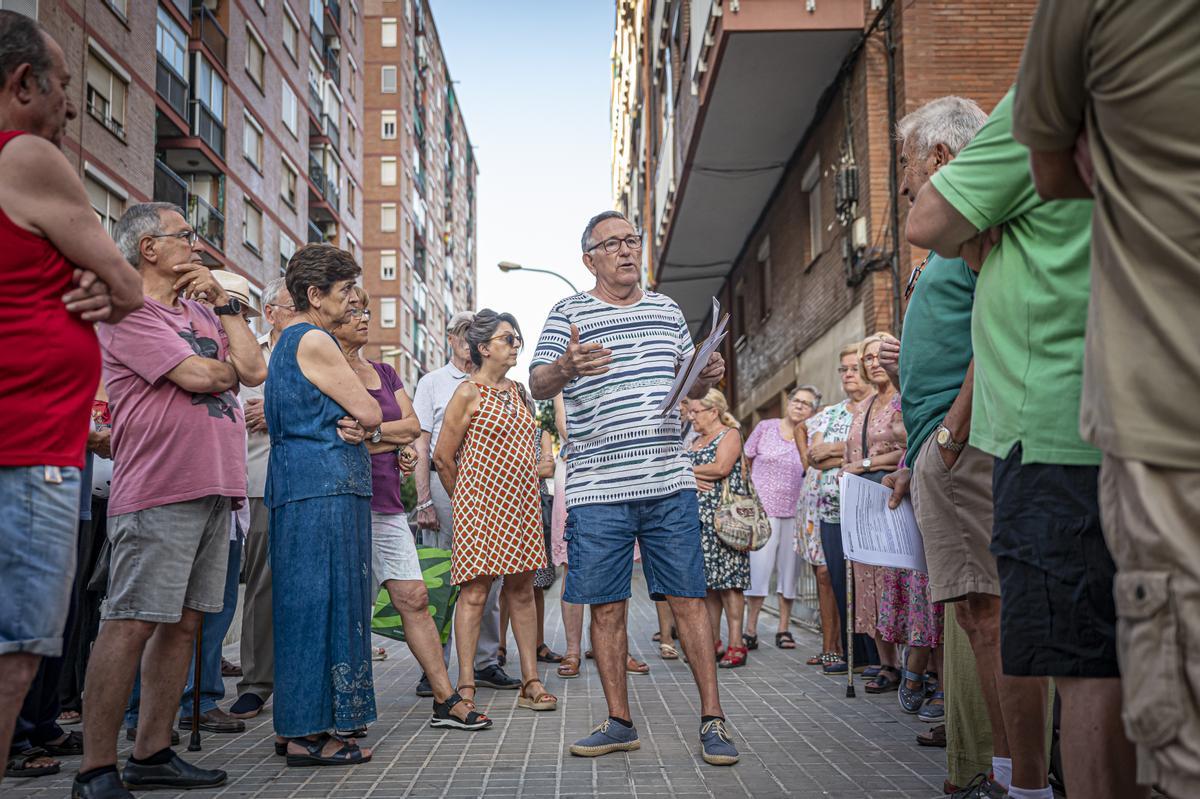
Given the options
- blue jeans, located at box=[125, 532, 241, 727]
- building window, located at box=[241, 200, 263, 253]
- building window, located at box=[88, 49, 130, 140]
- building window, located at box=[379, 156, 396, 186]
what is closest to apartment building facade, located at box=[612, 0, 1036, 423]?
blue jeans, located at box=[125, 532, 241, 727]

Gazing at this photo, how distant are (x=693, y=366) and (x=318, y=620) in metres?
2.03

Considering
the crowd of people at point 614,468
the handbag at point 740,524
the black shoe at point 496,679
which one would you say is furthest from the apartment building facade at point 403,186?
the crowd of people at point 614,468

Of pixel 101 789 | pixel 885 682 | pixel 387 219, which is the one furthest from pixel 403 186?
pixel 101 789

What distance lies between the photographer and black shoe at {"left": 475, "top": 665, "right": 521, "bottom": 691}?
24.0 ft

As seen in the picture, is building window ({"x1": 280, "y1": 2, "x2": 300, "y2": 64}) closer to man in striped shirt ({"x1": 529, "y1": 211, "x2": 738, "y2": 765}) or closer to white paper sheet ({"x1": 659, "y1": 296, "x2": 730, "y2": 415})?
man in striped shirt ({"x1": 529, "y1": 211, "x2": 738, "y2": 765})

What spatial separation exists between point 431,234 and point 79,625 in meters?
80.4

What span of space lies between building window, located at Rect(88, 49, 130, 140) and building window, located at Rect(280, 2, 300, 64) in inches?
672

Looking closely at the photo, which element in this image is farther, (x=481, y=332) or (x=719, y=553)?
(x=719, y=553)

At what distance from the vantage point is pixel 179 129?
96.0 ft

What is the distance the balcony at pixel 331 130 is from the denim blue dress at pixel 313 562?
4497cm

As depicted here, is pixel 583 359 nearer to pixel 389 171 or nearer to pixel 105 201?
pixel 105 201

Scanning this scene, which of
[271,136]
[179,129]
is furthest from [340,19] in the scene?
[179,129]

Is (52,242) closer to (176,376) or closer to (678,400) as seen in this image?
(176,376)

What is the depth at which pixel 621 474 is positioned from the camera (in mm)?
5199
